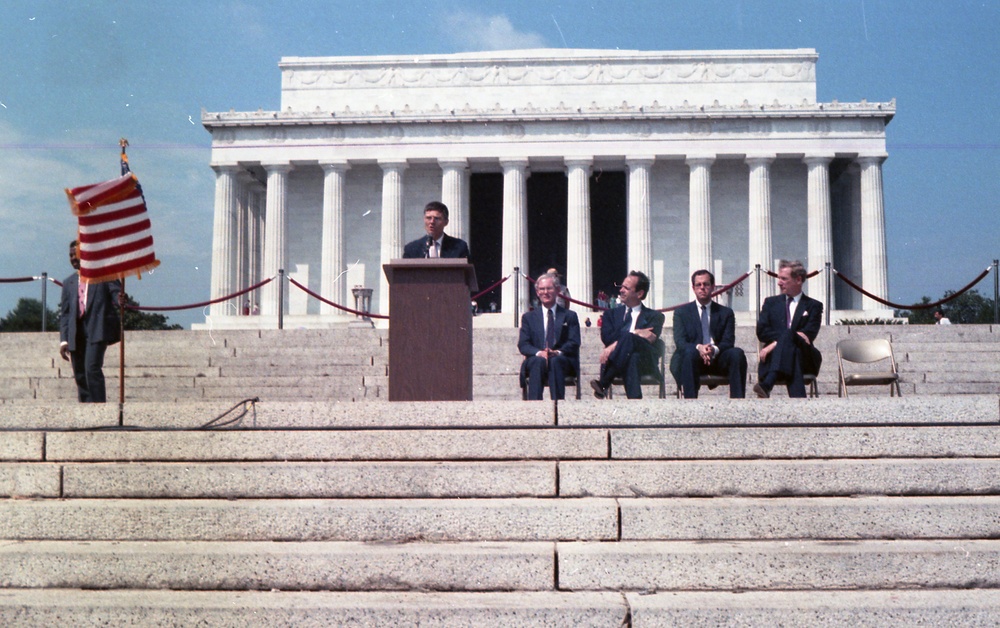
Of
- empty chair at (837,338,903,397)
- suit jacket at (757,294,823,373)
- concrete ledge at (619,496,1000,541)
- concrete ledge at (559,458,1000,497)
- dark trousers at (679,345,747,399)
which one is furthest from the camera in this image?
empty chair at (837,338,903,397)

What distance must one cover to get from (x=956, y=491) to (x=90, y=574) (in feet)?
19.1

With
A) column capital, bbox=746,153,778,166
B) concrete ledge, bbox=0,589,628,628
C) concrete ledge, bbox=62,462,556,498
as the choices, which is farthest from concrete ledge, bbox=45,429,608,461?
column capital, bbox=746,153,778,166

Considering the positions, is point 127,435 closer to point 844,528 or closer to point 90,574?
point 90,574

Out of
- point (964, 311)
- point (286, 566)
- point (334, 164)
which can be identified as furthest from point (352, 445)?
point (964, 311)

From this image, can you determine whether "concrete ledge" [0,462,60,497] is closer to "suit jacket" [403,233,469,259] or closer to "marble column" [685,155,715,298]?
"suit jacket" [403,233,469,259]

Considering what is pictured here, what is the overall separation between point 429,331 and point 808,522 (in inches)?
143

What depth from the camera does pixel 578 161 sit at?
4119 centimetres

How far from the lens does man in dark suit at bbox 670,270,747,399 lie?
37.2 ft

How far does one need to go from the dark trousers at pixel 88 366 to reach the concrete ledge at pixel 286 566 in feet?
17.8

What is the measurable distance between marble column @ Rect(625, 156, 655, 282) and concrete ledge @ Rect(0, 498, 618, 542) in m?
34.1

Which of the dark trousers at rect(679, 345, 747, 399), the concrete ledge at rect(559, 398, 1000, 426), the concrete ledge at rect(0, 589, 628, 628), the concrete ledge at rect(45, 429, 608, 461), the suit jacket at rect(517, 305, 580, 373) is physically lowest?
the concrete ledge at rect(0, 589, 628, 628)

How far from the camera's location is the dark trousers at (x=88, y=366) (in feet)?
Answer: 38.0

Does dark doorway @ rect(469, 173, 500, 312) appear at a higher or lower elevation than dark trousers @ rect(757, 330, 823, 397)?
higher

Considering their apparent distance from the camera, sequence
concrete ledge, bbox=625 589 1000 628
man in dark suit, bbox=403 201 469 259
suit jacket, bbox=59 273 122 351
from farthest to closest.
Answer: suit jacket, bbox=59 273 122 351 < man in dark suit, bbox=403 201 469 259 < concrete ledge, bbox=625 589 1000 628
